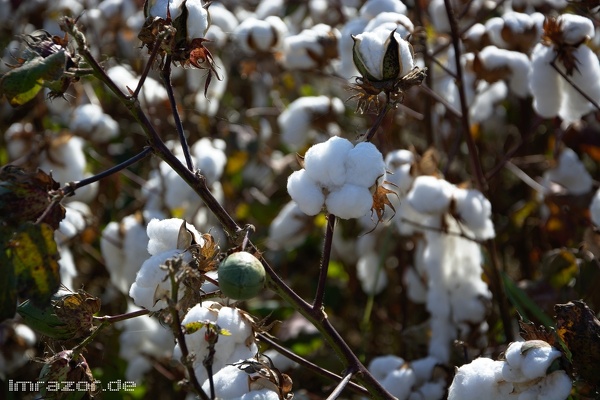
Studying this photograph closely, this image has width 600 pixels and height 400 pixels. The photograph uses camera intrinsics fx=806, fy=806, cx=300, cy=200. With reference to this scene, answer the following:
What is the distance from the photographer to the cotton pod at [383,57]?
2.70 feet

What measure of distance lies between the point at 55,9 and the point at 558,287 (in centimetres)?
149

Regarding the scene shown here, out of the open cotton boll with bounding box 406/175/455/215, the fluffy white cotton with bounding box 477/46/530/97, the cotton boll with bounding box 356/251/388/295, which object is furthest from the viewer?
the cotton boll with bounding box 356/251/388/295

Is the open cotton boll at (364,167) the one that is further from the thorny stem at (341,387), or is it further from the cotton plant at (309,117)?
the cotton plant at (309,117)

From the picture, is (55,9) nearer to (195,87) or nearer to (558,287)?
(195,87)

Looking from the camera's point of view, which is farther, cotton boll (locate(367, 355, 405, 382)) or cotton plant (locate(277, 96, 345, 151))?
cotton plant (locate(277, 96, 345, 151))

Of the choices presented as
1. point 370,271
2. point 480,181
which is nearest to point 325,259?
point 480,181

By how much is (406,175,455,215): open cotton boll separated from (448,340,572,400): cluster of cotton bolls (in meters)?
0.40

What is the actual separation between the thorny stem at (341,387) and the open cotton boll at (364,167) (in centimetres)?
19

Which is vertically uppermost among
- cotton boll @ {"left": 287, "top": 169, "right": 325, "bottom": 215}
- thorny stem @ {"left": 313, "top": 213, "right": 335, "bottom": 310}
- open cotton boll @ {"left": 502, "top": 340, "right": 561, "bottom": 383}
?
cotton boll @ {"left": 287, "top": 169, "right": 325, "bottom": 215}

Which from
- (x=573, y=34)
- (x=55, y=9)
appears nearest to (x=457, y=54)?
(x=573, y=34)

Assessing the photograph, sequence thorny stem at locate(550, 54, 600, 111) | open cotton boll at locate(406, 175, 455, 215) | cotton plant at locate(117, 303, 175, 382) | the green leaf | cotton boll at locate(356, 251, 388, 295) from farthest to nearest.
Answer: cotton boll at locate(356, 251, 388, 295) < cotton plant at locate(117, 303, 175, 382) < open cotton boll at locate(406, 175, 455, 215) < thorny stem at locate(550, 54, 600, 111) < the green leaf

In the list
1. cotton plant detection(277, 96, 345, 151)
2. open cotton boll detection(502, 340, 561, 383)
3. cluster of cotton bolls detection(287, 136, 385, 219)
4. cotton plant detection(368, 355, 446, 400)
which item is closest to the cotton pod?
cluster of cotton bolls detection(287, 136, 385, 219)

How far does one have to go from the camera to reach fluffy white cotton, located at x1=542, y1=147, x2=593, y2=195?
1633mm

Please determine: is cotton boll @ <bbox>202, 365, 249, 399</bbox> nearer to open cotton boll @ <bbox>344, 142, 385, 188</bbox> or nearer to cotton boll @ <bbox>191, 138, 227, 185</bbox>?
open cotton boll @ <bbox>344, 142, 385, 188</bbox>
